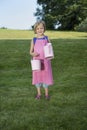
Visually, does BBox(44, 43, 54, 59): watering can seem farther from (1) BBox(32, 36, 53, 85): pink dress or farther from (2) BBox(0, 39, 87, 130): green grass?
(2) BBox(0, 39, 87, 130): green grass

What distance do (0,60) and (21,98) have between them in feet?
24.3

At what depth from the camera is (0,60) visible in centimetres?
1681

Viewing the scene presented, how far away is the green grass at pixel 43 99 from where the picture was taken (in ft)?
24.4

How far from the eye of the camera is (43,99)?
9422 mm

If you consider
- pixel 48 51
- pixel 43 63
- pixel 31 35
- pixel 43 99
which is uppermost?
pixel 48 51

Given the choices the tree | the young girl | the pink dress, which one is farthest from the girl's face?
the tree

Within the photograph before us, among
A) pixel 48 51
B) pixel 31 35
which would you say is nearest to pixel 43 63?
pixel 48 51

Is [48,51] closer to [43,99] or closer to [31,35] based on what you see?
[43,99]

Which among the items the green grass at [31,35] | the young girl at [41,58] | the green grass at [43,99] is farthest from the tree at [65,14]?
the young girl at [41,58]

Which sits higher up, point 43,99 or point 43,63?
point 43,63

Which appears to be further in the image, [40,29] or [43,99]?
[43,99]

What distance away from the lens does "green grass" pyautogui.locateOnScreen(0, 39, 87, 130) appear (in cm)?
744

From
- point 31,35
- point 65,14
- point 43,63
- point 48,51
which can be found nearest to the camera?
point 48,51

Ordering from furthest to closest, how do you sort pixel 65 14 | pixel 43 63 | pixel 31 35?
pixel 65 14 → pixel 31 35 → pixel 43 63
